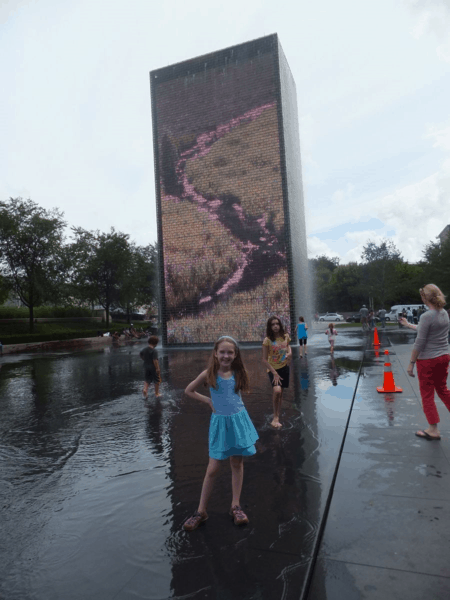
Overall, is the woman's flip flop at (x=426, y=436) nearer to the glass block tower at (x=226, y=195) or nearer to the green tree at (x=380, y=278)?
the glass block tower at (x=226, y=195)

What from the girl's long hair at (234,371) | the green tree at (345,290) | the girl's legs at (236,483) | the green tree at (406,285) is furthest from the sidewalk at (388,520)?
the green tree at (345,290)

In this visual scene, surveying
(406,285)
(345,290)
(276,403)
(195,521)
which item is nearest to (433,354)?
(276,403)

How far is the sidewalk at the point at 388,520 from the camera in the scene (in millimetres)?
2461

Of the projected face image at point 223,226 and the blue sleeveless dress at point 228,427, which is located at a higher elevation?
the projected face image at point 223,226

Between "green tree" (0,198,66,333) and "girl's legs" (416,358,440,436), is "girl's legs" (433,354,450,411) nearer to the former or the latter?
"girl's legs" (416,358,440,436)

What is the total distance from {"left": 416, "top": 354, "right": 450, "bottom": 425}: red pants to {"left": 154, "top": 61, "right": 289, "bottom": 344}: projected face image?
16.3 meters

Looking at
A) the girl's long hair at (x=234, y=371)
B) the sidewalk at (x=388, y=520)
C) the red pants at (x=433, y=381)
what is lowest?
the sidewalk at (x=388, y=520)

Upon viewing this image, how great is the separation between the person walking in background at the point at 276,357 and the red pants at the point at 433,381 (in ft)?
5.92

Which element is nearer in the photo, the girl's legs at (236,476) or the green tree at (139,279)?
the girl's legs at (236,476)

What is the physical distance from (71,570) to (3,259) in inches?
1465

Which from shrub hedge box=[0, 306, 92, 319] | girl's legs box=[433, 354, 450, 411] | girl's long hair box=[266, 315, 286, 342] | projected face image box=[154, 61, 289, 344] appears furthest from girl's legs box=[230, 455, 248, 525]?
shrub hedge box=[0, 306, 92, 319]

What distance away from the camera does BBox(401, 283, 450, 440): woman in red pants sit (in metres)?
4.88

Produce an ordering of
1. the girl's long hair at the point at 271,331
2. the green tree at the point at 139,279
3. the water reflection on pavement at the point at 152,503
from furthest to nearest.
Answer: the green tree at the point at 139,279
the girl's long hair at the point at 271,331
the water reflection on pavement at the point at 152,503

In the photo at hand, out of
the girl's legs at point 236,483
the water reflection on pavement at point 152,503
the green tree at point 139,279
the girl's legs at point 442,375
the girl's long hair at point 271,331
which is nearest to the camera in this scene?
the water reflection on pavement at point 152,503
